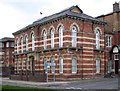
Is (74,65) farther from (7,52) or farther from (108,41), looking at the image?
(7,52)

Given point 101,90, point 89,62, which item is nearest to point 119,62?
point 89,62

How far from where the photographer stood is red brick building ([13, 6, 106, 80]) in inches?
1153

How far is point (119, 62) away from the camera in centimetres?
3488

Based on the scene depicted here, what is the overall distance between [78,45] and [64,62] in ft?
10.8

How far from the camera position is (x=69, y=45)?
29172mm

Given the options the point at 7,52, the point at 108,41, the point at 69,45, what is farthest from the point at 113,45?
the point at 7,52

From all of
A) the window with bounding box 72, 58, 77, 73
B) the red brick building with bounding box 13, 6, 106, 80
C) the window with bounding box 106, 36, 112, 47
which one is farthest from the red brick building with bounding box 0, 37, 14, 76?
the window with bounding box 72, 58, 77, 73

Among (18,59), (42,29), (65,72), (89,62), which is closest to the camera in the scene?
(65,72)

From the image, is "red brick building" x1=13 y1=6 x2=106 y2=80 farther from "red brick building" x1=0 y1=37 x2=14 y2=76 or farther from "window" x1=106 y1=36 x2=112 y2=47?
"red brick building" x1=0 y1=37 x2=14 y2=76

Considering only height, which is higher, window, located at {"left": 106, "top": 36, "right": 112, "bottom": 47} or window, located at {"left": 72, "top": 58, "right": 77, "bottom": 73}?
window, located at {"left": 106, "top": 36, "right": 112, "bottom": 47}

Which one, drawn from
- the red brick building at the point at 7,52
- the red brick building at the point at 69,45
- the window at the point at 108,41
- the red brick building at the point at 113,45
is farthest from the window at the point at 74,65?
the red brick building at the point at 7,52

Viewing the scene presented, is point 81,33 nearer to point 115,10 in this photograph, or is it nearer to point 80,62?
point 80,62

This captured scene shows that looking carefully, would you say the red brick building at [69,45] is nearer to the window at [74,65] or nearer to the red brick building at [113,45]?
the window at [74,65]

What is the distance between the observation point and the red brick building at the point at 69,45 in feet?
96.1
